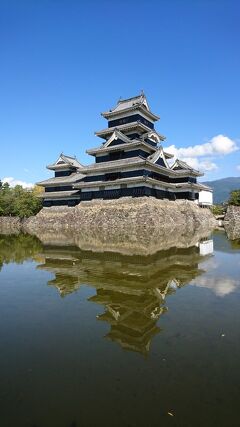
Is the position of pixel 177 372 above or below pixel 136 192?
below

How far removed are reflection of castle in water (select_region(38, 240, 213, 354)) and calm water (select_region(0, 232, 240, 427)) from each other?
0.05 meters

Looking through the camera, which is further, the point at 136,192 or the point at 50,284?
the point at 136,192

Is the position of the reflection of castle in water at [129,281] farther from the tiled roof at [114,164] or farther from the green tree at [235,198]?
the green tree at [235,198]

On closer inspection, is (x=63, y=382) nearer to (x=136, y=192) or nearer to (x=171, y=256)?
(x=171, y=256)

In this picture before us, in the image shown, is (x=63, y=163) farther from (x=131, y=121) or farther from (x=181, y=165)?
(x=181, y=165)

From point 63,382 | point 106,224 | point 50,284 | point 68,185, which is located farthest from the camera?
point 68,185

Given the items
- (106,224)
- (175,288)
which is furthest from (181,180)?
(175,288)

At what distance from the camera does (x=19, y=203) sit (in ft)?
208

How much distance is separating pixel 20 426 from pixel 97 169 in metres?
39.0

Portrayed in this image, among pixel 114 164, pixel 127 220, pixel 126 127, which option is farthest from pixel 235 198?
pixel 127 220

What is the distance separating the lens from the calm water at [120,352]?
13.4 ft

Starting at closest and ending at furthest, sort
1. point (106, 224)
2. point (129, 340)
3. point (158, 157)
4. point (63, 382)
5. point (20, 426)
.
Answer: point (20, 426), point (63, 382), point (129, 340), point (106, 224), point (158, 157)

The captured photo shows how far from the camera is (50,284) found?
37.7 ft

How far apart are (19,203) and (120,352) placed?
6152 cm
